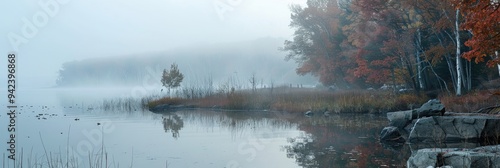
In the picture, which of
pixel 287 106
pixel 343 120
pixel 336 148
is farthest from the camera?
pixel 287 106

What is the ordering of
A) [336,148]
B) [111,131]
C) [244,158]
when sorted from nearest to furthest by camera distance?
[244,158] < [336,148] < [111,131]

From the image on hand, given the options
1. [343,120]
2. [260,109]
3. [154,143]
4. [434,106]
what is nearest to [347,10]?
[260,109]

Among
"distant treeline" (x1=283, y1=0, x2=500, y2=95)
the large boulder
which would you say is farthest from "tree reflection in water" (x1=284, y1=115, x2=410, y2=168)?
"distant treeline" (x1=283, y1=0, x2=500, y2=95)

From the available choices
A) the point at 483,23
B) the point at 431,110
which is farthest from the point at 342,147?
the point at 483,23

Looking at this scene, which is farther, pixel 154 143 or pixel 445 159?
pixel 154 143

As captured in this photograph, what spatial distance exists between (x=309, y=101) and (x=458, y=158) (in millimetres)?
17271

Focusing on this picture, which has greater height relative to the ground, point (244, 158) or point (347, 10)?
point (347, 10)

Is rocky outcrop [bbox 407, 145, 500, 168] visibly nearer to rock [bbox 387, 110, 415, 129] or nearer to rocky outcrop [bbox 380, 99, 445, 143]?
rocky outcrop [bbox 380, 99, 445, 143]

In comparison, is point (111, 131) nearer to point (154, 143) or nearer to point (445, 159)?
point (154, 143)

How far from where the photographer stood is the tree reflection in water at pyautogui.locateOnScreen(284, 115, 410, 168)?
30.4ft

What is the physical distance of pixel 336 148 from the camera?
11117 mm

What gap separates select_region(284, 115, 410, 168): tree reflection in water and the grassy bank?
14.6ft

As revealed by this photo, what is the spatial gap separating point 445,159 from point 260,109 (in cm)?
1851

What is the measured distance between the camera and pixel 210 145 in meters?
12.1
